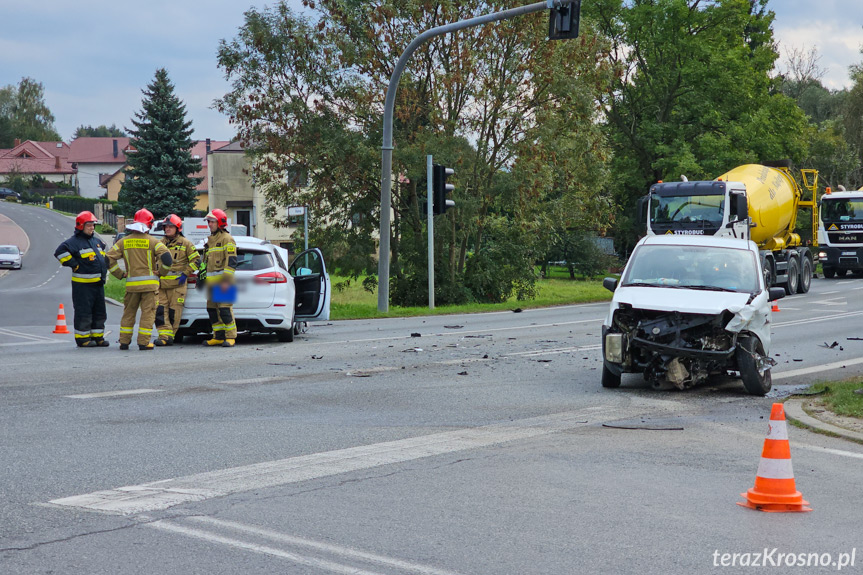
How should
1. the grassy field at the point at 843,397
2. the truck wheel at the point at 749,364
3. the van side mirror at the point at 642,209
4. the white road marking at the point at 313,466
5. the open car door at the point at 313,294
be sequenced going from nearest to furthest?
the white road marking at the point at 313,466 → the grassy field at the point at 843,397 → the truck wheel at the point at 749,364 → the open car door at the point at 313,294 → the van side mirror at the point at 642,209

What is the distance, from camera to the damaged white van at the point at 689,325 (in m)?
10.1

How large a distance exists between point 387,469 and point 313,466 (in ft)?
1.70

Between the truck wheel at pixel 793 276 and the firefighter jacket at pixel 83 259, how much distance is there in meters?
22.6

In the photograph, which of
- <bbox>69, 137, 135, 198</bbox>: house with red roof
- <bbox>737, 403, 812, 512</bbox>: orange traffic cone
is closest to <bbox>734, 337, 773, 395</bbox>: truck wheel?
<bbox>737, 403, 812, 512</bbox>: orange traffic cone

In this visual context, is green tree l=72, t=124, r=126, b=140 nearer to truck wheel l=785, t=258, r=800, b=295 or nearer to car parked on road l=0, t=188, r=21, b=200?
car parked on road l=0, t=188, r=21, b=200

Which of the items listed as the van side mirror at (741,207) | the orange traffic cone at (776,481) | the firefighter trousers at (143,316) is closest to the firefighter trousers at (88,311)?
the firefighter trousers at (143,316)

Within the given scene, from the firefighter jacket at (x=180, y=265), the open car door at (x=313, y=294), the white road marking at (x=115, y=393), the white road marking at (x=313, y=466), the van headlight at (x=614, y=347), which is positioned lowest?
the white road marking at (x=313, y=466)

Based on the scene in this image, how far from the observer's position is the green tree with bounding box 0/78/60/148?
153750mm

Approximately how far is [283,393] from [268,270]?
5.01 metres

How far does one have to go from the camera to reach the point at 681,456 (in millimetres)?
7469

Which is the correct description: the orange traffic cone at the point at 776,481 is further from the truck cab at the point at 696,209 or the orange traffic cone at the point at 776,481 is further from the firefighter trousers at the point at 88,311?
the truck cab at the point at 696,209

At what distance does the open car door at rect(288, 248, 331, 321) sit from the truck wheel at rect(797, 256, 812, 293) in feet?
68.7

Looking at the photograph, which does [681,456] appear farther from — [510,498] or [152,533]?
[152,533]

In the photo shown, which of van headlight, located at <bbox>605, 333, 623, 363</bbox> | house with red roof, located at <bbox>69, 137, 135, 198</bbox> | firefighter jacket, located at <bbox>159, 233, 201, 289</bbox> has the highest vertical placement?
house with red roof, located at <bbox>69, 137, 135, 198</bbox>
